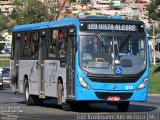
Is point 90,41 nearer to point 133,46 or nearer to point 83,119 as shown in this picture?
point 133,46

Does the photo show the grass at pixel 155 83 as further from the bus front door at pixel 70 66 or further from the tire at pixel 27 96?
the bus front door at pixel 70 66

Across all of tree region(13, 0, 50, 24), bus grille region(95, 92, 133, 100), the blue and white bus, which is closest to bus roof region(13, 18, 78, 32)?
the blue and white bus

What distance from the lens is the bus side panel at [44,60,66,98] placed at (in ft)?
76.2

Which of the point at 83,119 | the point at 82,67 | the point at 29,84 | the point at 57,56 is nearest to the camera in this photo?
the point at 83,119

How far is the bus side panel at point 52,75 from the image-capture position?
23.2m

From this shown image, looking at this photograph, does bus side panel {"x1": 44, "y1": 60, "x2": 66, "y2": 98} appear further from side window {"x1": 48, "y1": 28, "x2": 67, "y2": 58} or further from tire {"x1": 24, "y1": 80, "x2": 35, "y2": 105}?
tire {"x1": 24, "y1": 80, "x2": 35, "y2": 105}

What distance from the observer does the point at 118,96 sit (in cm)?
2217

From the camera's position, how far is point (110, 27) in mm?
22641

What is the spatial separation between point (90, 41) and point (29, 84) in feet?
17.6

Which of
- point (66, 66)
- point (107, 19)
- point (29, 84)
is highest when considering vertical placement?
point (107, 19)

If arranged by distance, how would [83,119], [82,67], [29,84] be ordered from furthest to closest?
[29,84], [82,67], [83,119]

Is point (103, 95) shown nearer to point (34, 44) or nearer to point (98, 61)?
point (98, 61)

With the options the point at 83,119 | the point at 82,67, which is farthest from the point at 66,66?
the point at 83,119

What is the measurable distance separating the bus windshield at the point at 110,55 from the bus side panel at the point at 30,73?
14.2 ft
